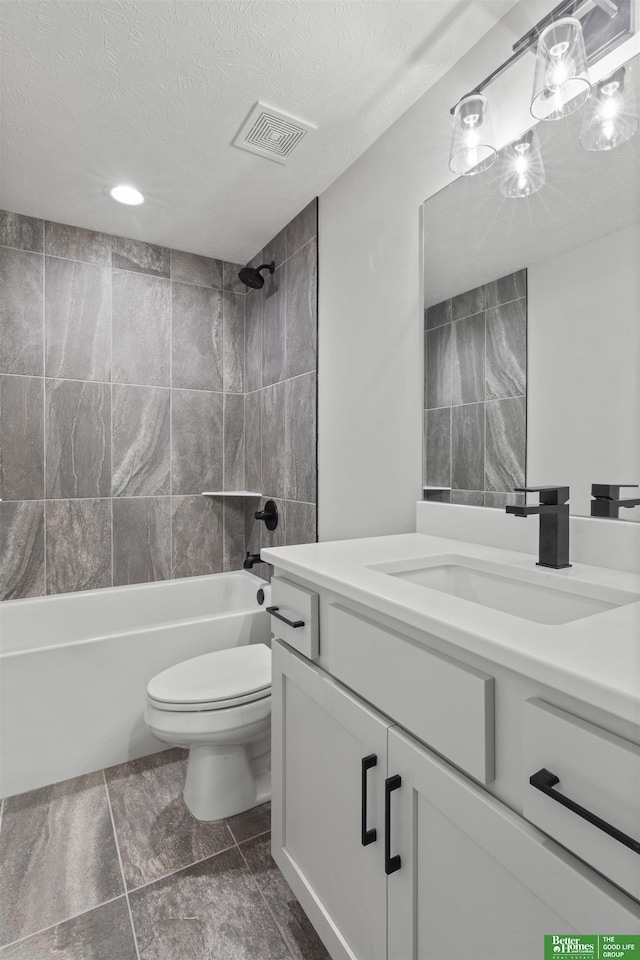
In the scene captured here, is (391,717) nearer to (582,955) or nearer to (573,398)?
(582,955)

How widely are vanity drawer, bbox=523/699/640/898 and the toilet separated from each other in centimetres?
113

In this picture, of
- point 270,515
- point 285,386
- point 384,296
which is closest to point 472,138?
point 384,296

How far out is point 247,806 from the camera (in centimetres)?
164

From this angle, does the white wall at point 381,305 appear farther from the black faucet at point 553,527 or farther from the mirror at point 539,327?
the black faucet at point 553,527

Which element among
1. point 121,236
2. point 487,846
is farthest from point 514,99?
point 121,236

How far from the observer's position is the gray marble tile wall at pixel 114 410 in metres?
→ 2.29

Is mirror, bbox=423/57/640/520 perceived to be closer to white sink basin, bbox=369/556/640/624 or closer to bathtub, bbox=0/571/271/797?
white sink basin, bbox=369/556/640/624

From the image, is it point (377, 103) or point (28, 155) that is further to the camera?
point (28, 155)

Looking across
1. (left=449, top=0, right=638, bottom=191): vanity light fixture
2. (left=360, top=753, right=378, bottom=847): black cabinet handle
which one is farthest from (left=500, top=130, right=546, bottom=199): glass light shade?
(left=360, top=753, right=378, bottom=847): black cabinet handle

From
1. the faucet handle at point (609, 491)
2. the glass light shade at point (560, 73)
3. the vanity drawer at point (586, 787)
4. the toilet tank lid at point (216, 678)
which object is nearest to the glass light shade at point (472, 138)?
the glass light shade at point (560, 73)

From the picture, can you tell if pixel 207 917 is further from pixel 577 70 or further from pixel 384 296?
pixel 577 70

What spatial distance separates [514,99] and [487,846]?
1.57 metres

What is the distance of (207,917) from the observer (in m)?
1.24

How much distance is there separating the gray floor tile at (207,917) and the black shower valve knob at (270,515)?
1392mm
